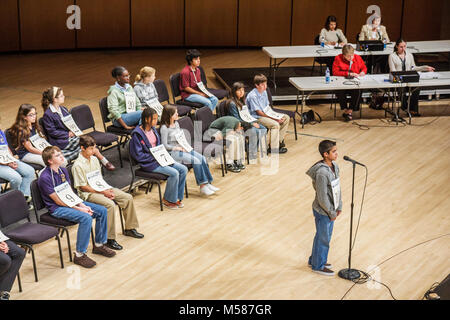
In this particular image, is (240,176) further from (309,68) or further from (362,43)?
(309,68)

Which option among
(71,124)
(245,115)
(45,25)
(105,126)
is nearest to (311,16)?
(45,25)

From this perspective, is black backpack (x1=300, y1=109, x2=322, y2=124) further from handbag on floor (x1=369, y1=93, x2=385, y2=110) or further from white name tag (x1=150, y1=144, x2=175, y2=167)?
white name tag (x1=150, y1=144, x2=175, y2=167)

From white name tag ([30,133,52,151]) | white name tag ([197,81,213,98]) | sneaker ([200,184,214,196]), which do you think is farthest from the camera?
white name tag ([197,81,213,98])

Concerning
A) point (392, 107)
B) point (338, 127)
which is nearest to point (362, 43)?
point (392, 107)

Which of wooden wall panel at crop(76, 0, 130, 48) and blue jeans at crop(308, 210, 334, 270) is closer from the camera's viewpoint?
blue jeans at crop(308, 210, 334, 270)

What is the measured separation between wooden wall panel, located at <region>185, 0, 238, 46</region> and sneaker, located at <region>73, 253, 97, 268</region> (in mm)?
10142

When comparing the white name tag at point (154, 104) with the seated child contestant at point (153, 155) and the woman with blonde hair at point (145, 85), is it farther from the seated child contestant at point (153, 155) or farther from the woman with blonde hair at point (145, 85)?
the seated child contestant at point (153, 155)

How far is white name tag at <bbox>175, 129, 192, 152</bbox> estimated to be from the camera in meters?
8.09

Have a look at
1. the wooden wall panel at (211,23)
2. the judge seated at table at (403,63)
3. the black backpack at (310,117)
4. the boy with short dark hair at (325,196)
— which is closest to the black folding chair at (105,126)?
the black backpack at (310,117)

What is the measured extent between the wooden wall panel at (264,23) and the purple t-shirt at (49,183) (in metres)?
10.1

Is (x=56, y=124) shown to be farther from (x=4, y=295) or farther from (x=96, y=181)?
(x=4, y=295)

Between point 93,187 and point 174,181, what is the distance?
1.16 m

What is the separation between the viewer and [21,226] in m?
6.44

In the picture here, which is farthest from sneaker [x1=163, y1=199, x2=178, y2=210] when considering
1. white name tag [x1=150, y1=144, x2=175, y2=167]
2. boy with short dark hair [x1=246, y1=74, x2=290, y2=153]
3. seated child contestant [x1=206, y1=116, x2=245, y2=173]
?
boy with short dark hair [x1=246, y1=74, x2=290, y2=153]
